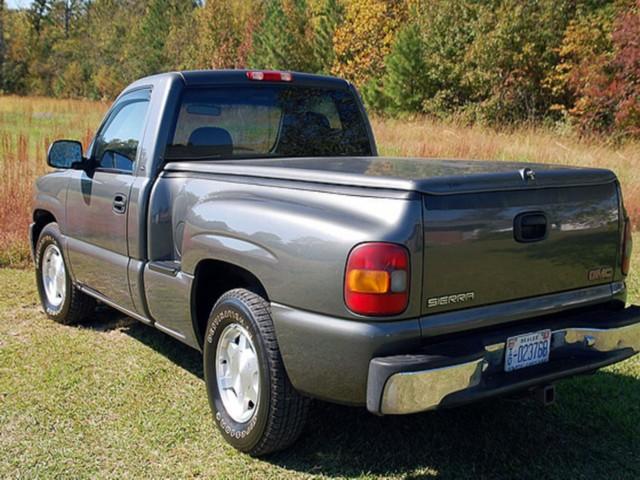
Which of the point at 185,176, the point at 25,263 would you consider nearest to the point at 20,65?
the point at 25,263

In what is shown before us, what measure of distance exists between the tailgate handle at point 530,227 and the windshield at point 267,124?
80.1 inches

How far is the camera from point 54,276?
541cm

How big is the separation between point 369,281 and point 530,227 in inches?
32.6

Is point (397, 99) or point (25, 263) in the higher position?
point (397, 99)

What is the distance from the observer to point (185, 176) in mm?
3672

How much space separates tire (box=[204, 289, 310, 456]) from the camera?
292cm

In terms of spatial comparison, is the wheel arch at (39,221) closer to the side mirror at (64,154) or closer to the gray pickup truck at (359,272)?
the side mirror at (64,154)

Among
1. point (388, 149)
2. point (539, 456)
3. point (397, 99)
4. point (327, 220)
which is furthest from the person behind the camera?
point (397, 99)

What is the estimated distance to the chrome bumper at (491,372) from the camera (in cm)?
248

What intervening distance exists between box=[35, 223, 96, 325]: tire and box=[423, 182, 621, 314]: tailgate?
3.39 metres

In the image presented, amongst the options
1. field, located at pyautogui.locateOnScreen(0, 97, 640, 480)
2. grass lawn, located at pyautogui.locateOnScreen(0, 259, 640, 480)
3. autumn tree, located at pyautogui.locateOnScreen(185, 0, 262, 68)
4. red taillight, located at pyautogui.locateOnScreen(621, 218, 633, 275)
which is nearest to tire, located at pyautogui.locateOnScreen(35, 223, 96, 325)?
field, located at pyautogui.locateOnScreen(0, 97, 640, 480)

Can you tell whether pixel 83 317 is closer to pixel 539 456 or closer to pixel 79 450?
pixel 79 450

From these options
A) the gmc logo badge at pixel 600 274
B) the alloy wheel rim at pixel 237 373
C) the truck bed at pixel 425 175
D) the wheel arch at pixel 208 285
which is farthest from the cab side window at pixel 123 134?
the gmc logo badge at pixel 600 274

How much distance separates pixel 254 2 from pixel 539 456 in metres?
56.5
